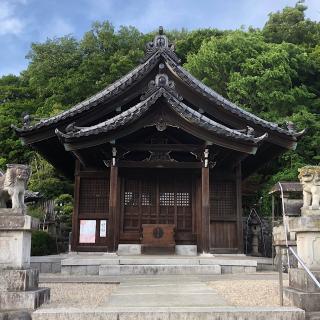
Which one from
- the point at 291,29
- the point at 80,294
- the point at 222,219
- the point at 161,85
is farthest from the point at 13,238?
the point at 291,29

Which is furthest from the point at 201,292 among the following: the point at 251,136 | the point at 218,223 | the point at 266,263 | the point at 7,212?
the point at 218,223

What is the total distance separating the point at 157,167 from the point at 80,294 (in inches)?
305

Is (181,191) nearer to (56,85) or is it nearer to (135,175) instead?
(135,175)

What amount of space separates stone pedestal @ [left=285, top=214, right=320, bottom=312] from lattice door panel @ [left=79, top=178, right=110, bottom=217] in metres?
10.4

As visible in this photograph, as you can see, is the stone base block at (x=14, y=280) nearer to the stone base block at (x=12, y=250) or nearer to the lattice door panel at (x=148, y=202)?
the stone base block at (x=12, y=250)

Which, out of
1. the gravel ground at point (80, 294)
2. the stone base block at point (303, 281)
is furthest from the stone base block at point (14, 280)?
the stone base block at point (303, 281)

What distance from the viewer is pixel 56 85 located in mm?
41594

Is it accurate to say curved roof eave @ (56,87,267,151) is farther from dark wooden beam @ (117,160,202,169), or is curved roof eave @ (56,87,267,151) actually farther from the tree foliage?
the tree foliage

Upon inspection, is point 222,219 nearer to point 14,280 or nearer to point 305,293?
point 305,293

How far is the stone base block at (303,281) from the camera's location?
21.6 feet

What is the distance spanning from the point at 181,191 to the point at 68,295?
8.88 metres

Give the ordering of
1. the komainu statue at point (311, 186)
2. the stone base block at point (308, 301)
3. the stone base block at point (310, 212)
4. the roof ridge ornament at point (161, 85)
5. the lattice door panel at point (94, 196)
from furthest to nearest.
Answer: the lattice door panel at point (94, 196), the roof ridge ornament at point (161, 85), the komainu statue at point (311, 186), the stone base block at point (310, 212), the stone base block at point (308, 301)

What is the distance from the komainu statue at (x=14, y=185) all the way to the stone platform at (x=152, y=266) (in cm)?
578

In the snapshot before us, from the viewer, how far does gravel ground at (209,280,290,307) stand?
7.30 metres
